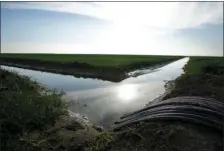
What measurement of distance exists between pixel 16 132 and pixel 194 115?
13.2 feet

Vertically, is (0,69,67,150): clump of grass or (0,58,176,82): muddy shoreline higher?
(0,69,67,150): clump of grass

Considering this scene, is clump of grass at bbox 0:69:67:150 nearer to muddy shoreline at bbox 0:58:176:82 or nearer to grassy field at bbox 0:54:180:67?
muddy shoreline at bbox 0:58:176:82

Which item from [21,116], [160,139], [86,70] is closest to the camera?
[160,139]

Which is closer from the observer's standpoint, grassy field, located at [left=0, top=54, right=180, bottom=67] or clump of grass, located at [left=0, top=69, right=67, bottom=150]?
clump of grass, located at [left=0, top=69, right=67, bottom=150]

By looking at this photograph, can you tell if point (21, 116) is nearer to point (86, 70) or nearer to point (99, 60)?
point (86, 70)

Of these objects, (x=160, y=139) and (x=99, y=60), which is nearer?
(x=160, y=139)

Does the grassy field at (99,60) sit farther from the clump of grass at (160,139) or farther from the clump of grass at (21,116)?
the clump of grass at (160,139)

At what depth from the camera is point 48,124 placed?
Result: 23.9ft

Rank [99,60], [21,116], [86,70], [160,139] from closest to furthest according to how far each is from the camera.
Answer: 1. [160,139]
2. [21,116]
3. [86,70]
4. [99,60]

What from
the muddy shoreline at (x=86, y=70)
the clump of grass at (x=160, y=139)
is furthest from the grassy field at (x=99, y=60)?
the clump of grass at (x=160, y=139)

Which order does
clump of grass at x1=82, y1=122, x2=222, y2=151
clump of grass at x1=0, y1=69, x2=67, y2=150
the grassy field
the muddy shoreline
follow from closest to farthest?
clump of grass at x1=82, y1=122, x2=222, y2=151 → clump of grass at x1=0, y1=69, x2=67, y2=150 → the muddy shoreline → the grassy field

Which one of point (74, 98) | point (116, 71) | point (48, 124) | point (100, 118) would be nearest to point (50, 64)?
point (116, 71)

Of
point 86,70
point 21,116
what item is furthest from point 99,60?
point 21,116

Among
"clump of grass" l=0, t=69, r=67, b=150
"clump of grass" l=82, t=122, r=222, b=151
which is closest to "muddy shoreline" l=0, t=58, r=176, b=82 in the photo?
"clump of grass" l=0, t=69, r=67, b=150
